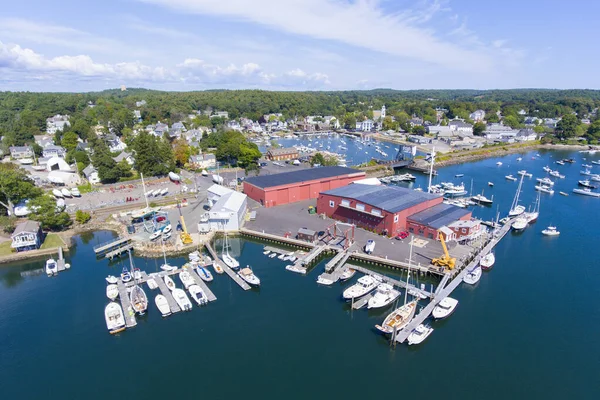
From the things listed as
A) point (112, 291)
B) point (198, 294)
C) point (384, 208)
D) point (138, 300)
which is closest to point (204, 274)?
point (198, 294)

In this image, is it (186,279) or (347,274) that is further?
(347,274)

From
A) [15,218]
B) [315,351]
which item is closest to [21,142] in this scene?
[15,218]

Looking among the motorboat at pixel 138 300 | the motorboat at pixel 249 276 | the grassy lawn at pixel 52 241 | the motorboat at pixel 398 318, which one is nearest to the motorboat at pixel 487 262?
the motorboat at pixel 398 318

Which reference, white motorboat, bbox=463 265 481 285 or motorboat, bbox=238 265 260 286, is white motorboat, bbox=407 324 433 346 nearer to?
white motorboat, bbox=463 265 481 285

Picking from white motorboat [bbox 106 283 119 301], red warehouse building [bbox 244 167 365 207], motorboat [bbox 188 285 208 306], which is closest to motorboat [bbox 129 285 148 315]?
white motorboat [bbox 106 283 119 301]

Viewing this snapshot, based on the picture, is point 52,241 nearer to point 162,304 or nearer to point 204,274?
point 204,274

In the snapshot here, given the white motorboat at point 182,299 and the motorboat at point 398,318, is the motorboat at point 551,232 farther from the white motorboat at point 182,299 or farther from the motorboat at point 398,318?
the white motorboat at point 182,299
